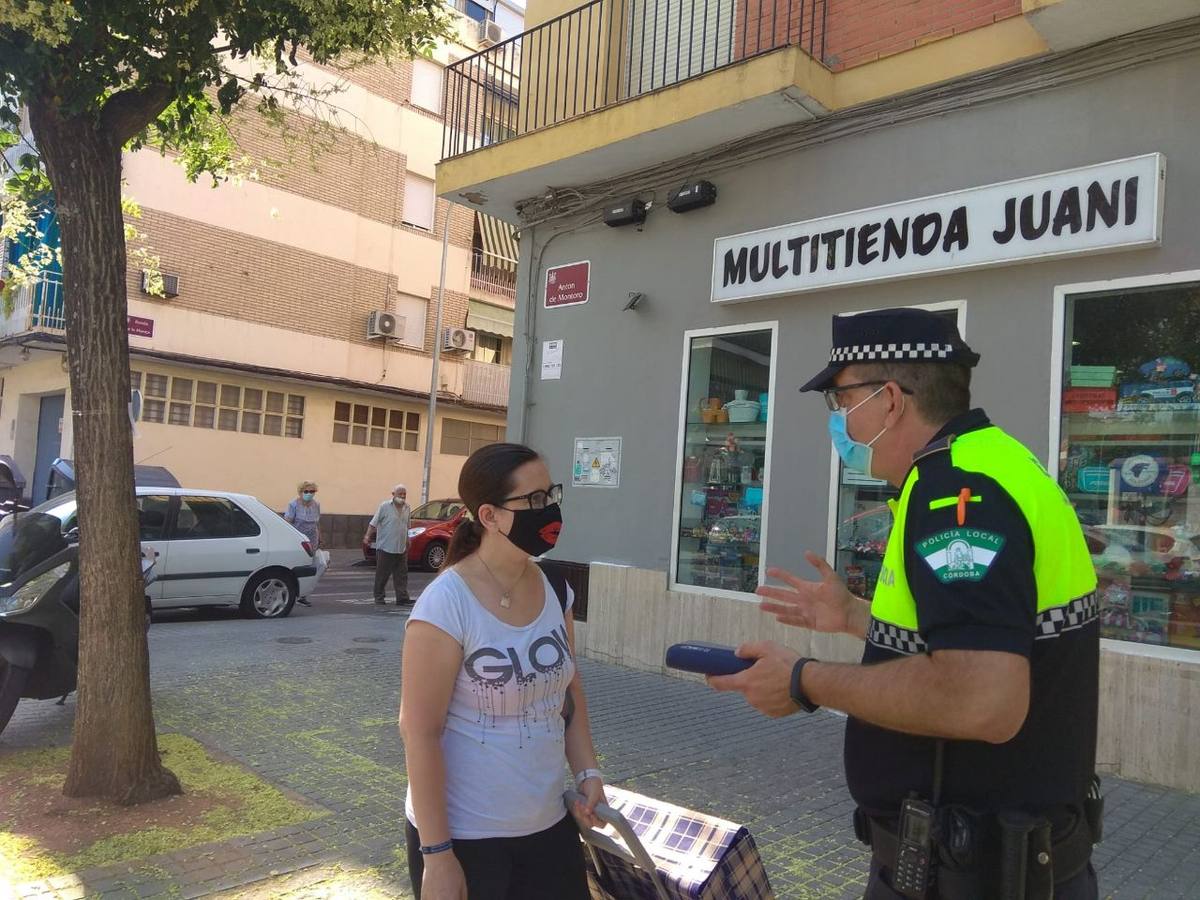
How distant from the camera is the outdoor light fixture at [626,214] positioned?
878cm

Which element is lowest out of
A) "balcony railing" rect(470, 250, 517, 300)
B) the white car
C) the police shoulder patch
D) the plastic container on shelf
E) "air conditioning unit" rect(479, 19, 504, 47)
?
the white car

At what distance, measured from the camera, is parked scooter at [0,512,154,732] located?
5266mm

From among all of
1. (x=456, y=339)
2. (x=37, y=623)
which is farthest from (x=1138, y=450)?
(x=456, y=339)

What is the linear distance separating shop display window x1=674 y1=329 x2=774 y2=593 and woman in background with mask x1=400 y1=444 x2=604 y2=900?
213 inches

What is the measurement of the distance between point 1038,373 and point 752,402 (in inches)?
96.8

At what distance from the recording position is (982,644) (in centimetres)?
154

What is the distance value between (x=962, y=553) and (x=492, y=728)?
1.34 meters

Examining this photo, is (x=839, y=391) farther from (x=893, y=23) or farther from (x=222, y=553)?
(x=222, y=553)

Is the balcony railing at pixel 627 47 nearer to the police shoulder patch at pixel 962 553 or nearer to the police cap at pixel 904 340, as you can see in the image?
the police cap at pixel 904 340

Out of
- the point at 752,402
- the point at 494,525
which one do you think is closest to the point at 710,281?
the point at 752,402

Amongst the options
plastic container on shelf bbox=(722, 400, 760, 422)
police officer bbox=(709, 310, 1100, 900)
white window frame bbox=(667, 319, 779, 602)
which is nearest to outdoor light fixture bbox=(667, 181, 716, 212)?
white window frame bbox=(667, 319, 779, 602)

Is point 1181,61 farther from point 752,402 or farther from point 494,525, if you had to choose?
point 494,525

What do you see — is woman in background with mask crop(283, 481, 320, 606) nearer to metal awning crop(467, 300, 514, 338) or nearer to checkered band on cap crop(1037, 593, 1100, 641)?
checkered band on cap crop(1037, 593, 1100, 641)

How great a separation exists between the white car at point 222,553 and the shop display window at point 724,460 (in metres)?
5.61
